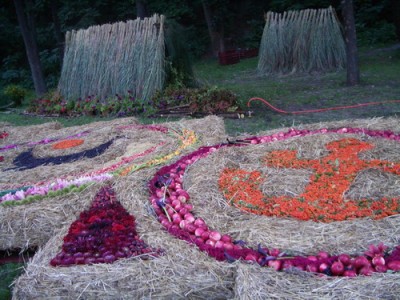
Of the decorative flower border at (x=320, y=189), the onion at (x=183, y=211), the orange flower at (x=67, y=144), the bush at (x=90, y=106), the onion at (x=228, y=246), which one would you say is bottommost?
the bush at (x=90, y=106)

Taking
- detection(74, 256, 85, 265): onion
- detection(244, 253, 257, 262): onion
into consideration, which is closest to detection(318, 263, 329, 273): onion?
detection(244, 253, 257, 262): onion

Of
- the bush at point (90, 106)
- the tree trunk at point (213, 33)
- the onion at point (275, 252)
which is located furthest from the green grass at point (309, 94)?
the tree trunk at point (213, 33)

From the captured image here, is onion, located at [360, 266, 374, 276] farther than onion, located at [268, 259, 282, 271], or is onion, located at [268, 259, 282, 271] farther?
onion, located at [268, 259, 282, 271]

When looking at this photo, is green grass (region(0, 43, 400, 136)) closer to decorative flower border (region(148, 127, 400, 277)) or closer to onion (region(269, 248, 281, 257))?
decorative flower border (region(148, 127, 400, 277))

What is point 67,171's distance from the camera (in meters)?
4.77

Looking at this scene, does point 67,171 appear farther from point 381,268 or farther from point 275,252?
point 381,268

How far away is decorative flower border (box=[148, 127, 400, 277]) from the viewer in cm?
233

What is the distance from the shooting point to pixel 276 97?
32.0 ft

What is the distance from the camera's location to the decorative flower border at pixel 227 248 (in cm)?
233

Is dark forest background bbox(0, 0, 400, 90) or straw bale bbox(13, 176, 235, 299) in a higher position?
dark forest background bbox(0, 0, 400, 90)

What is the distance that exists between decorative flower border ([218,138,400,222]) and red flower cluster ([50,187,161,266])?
0.82 meters

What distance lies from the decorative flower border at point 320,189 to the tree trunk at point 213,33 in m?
19.6

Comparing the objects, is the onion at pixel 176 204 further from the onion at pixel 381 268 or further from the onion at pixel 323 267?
the onion at pixel 381 268

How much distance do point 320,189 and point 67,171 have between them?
274 cm
